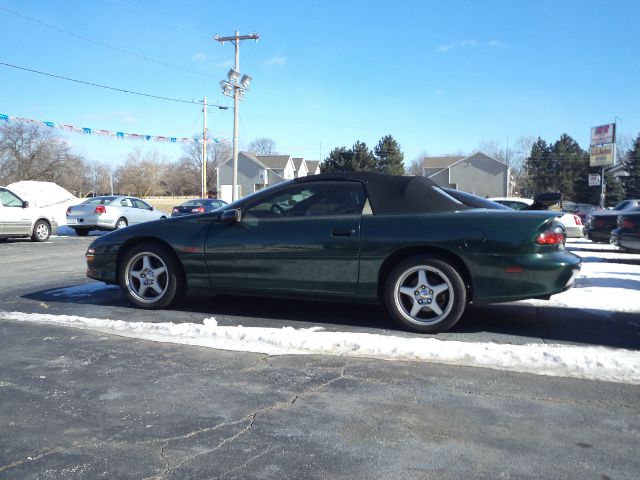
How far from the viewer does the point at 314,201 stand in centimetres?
511

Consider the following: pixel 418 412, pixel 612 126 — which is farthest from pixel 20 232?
pixel 612 126

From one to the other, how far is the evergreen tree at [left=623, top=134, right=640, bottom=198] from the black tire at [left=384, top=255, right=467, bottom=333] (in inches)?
2346

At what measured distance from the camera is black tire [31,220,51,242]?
15547 mm

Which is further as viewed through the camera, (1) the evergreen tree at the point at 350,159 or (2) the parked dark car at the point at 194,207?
(1) the evergreen tree at the point at 350,159

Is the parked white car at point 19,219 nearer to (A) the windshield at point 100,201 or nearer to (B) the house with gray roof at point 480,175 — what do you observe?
(A) the windshield at point 100,201

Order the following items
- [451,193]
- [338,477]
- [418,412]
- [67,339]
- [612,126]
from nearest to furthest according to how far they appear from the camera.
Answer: [338,477]
[418,412]
[67,339]
[451,193]
[612,126]

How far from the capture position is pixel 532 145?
77312mm

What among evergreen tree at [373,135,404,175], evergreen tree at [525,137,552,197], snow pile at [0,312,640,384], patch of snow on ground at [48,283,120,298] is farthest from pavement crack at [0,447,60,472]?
evergreen tree at [525,137,552,197]

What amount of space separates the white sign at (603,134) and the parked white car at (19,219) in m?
46.0

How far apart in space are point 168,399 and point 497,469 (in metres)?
1.93

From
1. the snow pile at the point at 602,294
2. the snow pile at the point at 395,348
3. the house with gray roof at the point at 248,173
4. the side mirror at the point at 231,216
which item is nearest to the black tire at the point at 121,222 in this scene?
the snow pile at the point at 395,348

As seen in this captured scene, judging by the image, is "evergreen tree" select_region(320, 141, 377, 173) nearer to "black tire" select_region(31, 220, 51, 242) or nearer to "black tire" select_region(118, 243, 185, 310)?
"black tire" select_region(31, 220, 51, 242)

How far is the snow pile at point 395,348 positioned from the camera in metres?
3.84

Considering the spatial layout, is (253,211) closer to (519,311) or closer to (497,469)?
(519,311)
